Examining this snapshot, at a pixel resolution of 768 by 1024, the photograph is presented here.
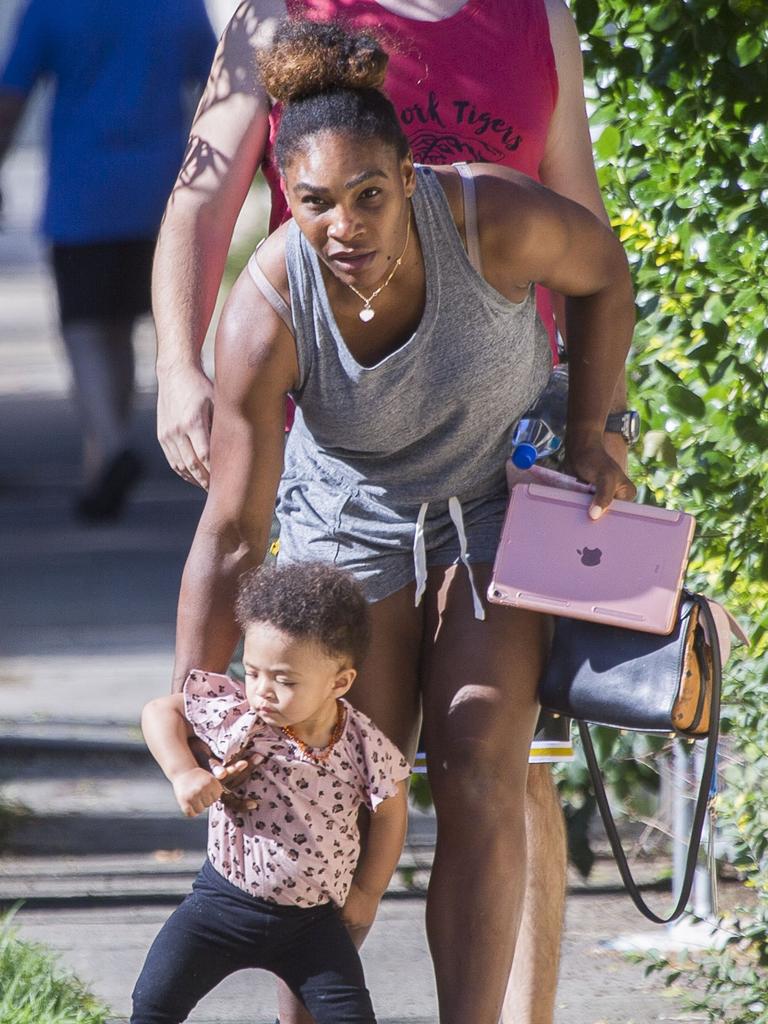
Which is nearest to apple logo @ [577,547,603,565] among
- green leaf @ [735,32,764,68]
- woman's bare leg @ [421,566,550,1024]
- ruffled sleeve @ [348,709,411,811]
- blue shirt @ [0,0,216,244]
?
woman's bare leg @ [421,566,550,1024]

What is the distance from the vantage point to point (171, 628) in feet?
22.5

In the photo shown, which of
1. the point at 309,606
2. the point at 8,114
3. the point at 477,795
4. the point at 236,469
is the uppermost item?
the point at 8,114

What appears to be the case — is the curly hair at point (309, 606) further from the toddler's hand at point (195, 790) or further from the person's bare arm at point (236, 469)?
the toddler's hand at point (195, 790)

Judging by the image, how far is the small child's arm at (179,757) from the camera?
7.75 feet

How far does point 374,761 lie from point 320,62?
1.06 metres

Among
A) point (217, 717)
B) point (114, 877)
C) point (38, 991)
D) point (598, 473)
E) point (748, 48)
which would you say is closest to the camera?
point (217, 717)

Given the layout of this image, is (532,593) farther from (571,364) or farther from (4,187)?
(4,187)

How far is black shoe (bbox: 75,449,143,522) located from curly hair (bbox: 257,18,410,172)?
179 centimetres

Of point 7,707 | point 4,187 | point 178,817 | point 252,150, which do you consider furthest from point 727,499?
point 7,707

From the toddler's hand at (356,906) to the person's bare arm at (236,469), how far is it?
0.42 meters

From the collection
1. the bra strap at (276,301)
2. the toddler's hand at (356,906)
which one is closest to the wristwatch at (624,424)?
the bra strap at (276,301)

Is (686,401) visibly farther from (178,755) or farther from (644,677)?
(178,755)

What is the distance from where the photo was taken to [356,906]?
2.64 m

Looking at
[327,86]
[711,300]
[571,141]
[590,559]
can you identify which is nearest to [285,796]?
[590,559]
